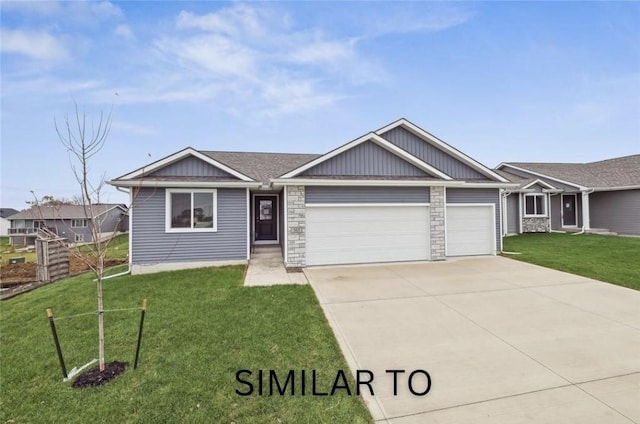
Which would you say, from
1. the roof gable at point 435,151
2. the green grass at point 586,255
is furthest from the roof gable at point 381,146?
the green grass at point 586,255

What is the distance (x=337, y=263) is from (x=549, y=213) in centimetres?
1660

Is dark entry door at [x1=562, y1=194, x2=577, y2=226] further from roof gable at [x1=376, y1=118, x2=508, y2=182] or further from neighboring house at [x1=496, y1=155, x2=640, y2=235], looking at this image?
roof gable at [x1=376, y1=118, x2=508, y2=182]

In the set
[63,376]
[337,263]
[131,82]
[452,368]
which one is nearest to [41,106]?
[131,82]

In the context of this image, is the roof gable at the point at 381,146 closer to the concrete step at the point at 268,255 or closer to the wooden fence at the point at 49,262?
the concrete step at the point at 268,255

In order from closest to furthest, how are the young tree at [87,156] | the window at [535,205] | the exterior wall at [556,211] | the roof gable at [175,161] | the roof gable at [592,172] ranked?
the young tree at [87,156], the roof gable at [175,161], the roof gable at [592,172], the window at [535,205], the exterior wall at [556,211]

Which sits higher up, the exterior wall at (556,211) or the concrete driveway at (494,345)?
the exterior wall at (556,211)

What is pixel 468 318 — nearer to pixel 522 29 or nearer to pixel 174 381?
pixel 174 381

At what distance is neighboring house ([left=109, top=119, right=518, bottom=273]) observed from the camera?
9.72 m

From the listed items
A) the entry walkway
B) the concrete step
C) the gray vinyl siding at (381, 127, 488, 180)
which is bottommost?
the entry walkway

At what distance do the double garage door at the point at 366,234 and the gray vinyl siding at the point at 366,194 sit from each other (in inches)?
9.3

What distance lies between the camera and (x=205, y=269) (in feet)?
31.7

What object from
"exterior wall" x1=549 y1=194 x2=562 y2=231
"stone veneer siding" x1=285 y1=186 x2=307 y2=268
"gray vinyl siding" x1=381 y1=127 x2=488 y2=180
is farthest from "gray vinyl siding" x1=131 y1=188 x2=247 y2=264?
"exterior wall" x1=549 y1=194 x2=562 y2=231

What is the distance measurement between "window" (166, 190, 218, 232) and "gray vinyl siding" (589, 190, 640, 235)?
22866 millimetres

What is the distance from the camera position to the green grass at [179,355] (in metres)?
3.11
